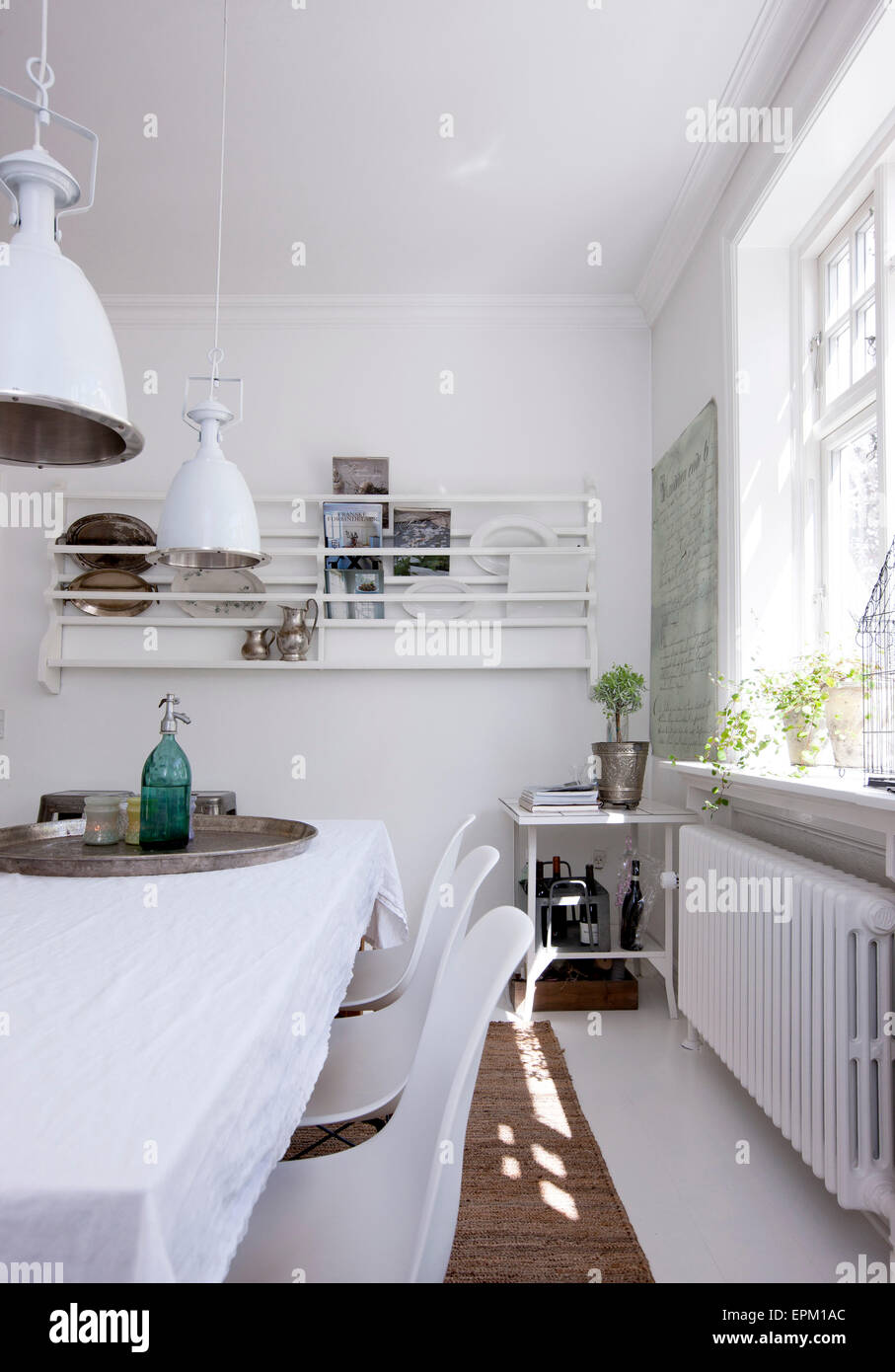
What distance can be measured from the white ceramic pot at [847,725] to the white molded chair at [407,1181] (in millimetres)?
1229

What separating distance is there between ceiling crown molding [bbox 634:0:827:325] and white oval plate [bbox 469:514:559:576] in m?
1.02

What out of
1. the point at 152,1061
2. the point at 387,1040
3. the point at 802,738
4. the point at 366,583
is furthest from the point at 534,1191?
the point at 366,583

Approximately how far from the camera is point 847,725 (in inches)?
79.2

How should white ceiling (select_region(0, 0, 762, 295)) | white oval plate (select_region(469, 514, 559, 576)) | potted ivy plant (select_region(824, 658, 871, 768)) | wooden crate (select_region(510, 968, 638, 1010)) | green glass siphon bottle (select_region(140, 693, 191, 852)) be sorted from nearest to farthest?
green glass siphon bottle (select_region(140, 693, 191, 852)) < potted ivy plant (select_region(824, 658, 871, 768)) < white ceiling (select_region(0, 0, 762, 295)) < wooden crate (select_region(510, 968, 638, 1010)) < white oval plate (select_region(469, 514, 559, 576))

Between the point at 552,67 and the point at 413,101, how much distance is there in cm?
41

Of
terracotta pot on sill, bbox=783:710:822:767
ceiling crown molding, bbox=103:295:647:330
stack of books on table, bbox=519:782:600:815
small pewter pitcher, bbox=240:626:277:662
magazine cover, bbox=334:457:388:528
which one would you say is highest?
ceiling crown molding, bbox=103:295:647:330

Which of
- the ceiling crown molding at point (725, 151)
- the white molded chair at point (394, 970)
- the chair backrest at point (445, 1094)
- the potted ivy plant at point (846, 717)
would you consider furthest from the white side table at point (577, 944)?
the ceiling crown molding at point (725, 151)

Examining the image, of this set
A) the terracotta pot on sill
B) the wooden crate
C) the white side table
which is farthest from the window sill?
the wooden crate

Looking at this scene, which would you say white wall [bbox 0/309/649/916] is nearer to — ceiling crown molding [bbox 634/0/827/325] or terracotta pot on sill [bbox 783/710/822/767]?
ceiling crown molding [bbox 634/0/827/325]

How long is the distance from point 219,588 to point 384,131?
5.73ft

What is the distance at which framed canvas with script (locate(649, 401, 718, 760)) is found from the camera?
112 inches

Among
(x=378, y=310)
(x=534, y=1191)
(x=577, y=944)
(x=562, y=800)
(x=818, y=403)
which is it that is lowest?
(x=534, y=1191)

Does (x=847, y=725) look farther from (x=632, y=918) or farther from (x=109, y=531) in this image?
(x=109, y=531)

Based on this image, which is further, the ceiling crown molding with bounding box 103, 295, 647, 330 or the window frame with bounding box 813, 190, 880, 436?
the ceiling crown molding with bounding box 103, 295, 647, 330
